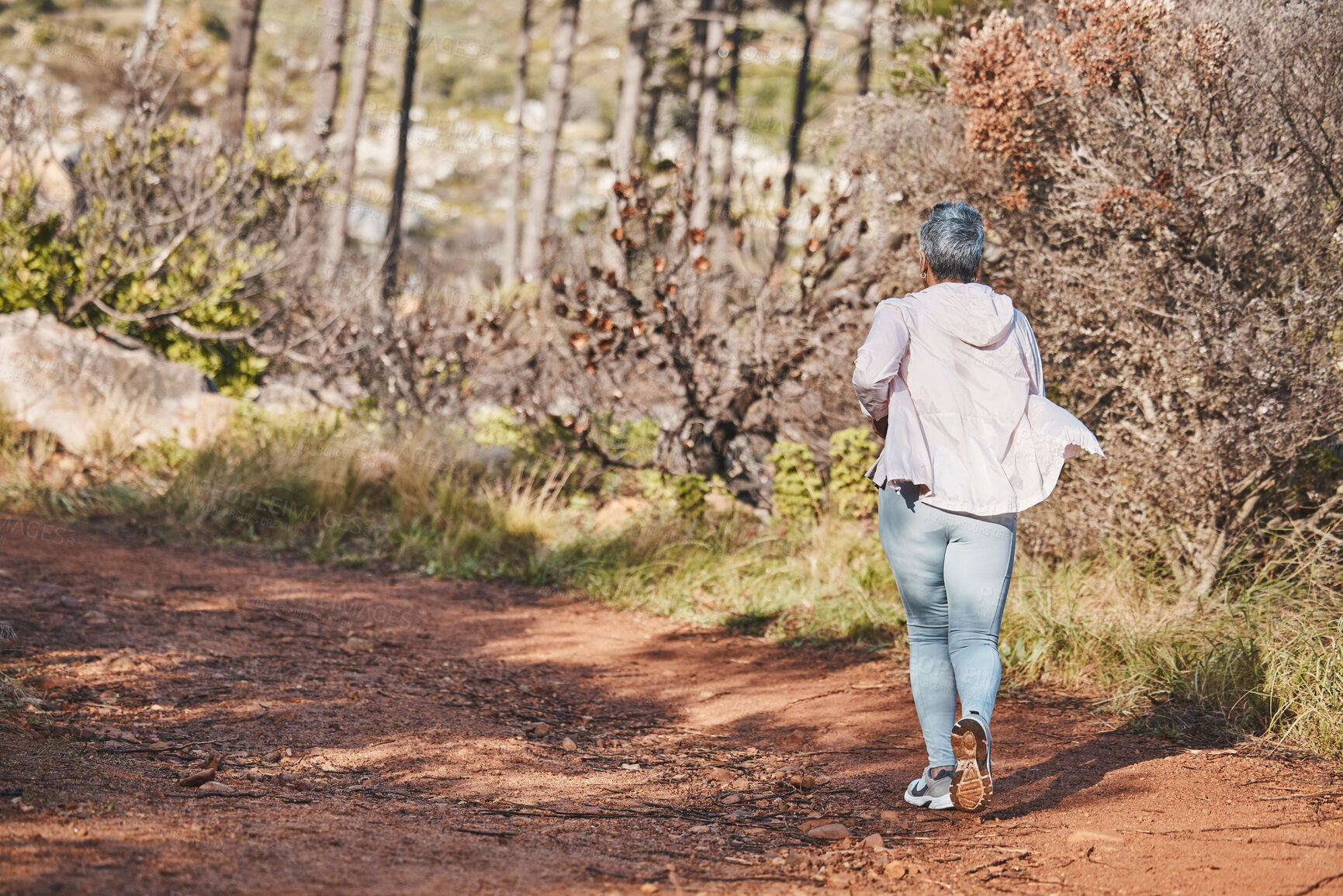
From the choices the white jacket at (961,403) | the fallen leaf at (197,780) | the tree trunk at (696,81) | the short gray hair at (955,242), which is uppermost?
the tree trunk at (696,81)

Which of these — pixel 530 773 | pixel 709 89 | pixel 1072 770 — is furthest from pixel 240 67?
pixel 1072 770

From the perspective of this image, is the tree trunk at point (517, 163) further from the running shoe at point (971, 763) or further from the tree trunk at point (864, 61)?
the running shoe at point (971, 763)

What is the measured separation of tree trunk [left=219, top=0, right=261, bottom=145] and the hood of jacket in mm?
12076

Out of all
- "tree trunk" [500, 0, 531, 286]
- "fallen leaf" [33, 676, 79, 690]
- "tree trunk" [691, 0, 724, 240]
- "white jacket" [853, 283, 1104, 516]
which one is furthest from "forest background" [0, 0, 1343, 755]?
"tree trunk" [500, 0, 531, 286]

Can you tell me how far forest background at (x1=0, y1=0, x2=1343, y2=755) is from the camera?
511 centimetres

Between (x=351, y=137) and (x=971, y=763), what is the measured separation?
48.1 feet

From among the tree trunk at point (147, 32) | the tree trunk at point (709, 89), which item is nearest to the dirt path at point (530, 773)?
the tree trunk at point (147, 32)

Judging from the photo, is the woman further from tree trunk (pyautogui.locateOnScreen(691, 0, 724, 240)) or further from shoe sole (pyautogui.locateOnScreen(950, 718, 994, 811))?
tree trunk (pyautogui.locateOnScreen(691, 0, 724, 240))

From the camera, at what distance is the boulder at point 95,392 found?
8312 mm

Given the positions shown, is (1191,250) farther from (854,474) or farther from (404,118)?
(404,118)

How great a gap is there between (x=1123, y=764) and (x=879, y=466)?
1.67m

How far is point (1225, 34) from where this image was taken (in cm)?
517

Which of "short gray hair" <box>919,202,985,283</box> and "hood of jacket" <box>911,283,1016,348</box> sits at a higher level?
"short gray hair" <box>919,202,985,283</box>

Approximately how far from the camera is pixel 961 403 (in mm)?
3246
